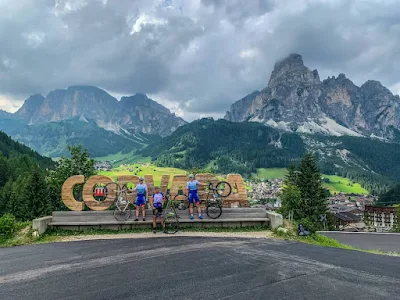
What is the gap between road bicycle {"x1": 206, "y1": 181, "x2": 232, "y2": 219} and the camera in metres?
19.3

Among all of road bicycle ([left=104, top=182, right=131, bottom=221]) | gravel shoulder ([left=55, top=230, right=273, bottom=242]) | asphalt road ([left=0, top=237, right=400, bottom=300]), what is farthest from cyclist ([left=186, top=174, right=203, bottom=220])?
road bicycle ([left=104, top=182, right=131, bottom=221])

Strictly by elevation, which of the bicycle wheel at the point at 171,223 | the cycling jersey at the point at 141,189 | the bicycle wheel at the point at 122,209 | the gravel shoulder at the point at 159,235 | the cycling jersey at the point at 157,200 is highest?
the cycling jersey at the point at 141,189

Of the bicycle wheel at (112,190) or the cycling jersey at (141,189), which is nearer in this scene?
the cycling jersey at (141,189)

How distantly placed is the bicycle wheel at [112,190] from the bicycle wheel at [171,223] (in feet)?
13.2

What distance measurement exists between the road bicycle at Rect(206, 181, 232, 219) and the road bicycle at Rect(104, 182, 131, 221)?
4793 millimetres

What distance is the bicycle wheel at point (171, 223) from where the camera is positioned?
18.3 m

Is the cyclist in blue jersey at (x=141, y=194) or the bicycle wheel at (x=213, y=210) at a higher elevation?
the cyclist in blue jersey at (x=141, y=194)

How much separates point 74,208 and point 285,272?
1431 cm

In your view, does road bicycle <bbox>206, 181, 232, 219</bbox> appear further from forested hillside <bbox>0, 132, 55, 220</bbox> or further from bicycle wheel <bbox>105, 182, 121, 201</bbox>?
forested hillside <bbox>0, 132, 55, 220</bbox>

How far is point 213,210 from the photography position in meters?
19.4

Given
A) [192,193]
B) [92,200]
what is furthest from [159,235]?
[92,200]

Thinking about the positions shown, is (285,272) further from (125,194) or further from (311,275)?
(125,194)

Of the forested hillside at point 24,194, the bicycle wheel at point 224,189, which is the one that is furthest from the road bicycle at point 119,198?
the forested hillside at point 24,194

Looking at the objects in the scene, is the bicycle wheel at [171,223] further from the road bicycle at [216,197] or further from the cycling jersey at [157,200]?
the road bicycle at [216,197]
